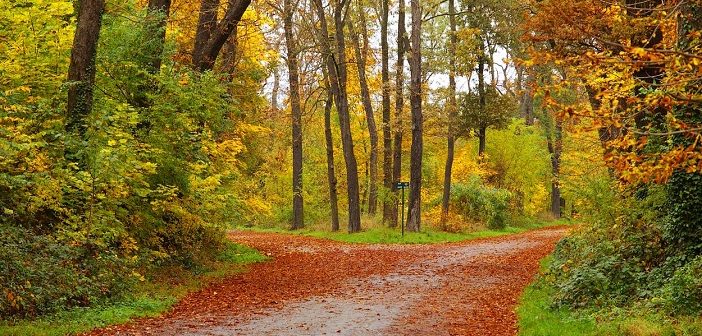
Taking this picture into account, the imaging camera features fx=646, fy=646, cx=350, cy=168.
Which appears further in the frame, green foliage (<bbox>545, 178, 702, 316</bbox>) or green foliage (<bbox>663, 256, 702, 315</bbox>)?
green foliage (<bbox>545, 178, 702, 316</bbox>)

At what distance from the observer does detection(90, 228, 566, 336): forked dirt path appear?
29.7 feet

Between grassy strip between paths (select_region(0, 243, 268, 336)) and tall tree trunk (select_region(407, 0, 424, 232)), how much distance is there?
11.2m

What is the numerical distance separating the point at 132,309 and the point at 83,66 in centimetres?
485

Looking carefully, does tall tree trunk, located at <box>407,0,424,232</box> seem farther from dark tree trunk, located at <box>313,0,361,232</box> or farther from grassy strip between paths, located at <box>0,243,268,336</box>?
grassy strip between paths, located at <box>0,243,268,336</box>

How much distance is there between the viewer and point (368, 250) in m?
21.0

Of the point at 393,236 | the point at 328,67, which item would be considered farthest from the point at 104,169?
the point at 328,67

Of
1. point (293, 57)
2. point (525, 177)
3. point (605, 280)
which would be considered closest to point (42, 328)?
point (605, 280)

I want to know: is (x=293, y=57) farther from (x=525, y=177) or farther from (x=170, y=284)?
(x=525, y=177)

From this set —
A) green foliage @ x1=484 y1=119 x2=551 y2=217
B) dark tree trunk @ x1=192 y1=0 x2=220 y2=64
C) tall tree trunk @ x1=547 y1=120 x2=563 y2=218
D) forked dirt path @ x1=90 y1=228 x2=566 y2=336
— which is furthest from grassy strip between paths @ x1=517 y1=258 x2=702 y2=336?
tall tree trunk @ x1=547 y1=120 x2=563 y2=218

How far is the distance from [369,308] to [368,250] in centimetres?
1034

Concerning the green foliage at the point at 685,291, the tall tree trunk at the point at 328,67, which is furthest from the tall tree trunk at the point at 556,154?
the green foliage at the point at 685,291

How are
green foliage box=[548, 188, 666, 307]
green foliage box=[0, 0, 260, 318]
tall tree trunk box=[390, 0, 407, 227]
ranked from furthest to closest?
tall tree trunk box=[390, 0, 407, 227], green foliage box=[548, 188, 666, 307], green foliage box=[0, 0, 260, 318]

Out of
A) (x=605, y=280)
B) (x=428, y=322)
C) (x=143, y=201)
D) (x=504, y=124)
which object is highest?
(x=504, y=124)

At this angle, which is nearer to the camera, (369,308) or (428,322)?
(428,322)
